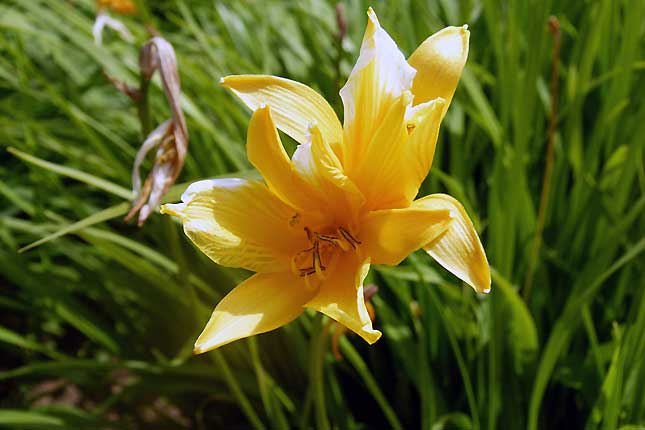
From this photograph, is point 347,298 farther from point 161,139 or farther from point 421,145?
point 161,139

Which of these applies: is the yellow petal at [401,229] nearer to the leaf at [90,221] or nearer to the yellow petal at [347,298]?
the yellow petal at [347,298]

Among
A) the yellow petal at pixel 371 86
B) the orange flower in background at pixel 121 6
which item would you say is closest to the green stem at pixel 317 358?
the yellow petal at pixel 371 86

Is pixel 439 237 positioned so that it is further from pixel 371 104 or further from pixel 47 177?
pixel 47 177

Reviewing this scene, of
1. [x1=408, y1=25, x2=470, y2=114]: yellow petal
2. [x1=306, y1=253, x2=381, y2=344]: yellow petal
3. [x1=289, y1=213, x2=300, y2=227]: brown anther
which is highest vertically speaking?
[x1=408, y1=25, x2=470, y2=114]: yellow petal

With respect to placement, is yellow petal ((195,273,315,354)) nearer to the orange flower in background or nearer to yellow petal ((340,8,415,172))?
yellow petal ((340,8,415,172))

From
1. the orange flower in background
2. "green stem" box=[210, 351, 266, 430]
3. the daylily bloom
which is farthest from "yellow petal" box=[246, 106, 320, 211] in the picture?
the orange flower in background

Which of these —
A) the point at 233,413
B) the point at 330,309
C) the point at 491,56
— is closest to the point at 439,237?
the point at 330,309
